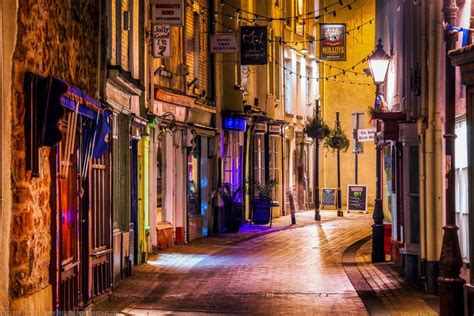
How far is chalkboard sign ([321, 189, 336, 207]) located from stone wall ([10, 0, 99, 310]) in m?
39.5

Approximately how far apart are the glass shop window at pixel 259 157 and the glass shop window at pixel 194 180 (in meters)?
9.10

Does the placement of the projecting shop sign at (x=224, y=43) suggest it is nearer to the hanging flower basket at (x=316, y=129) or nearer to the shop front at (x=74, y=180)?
the shop front at (x=74, y=180)

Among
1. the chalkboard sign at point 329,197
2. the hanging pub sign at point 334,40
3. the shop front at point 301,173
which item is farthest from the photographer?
the chalkboard sign at point 329,197

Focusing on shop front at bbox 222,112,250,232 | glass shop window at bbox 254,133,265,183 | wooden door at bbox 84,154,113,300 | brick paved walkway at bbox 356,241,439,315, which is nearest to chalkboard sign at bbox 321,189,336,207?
glass shop window at bbox 254,133,265,183

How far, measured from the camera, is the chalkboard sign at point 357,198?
159 feet

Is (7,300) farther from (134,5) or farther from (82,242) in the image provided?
(134,5)

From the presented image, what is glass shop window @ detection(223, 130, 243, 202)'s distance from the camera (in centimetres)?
3650

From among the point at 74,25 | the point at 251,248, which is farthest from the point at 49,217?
the point at 251,248

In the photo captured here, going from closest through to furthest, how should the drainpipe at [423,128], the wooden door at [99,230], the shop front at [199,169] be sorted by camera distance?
the wooden door at [99,230] → the drainpipe at [423,128] → the shop front at [199,169]

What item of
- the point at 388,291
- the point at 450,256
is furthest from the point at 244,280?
the point at 450,256

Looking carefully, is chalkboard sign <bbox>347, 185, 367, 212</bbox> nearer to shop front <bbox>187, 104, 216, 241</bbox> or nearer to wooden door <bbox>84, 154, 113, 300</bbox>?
shop front <bbox>187, 104, 216, 241</bbox>

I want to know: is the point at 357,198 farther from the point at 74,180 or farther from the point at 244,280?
the point at 74,180

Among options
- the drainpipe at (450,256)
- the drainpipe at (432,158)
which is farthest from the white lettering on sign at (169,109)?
the drainpipe at (450,256)

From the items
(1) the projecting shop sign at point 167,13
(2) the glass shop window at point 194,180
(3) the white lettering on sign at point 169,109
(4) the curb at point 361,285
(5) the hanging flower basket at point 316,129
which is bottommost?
(4) the curb at point 361,285
